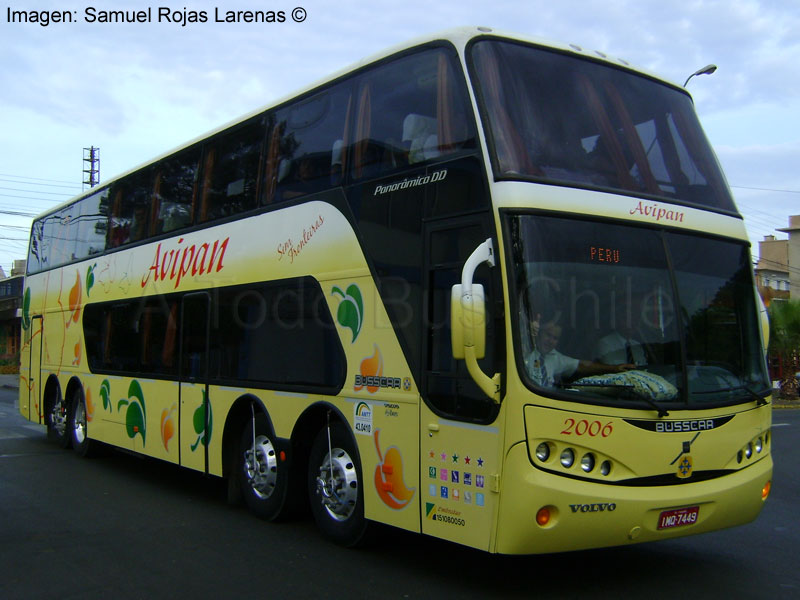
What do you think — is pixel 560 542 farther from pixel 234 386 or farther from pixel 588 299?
pixel 234 386

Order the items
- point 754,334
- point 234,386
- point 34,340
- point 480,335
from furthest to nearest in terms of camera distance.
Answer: point 34,340, point 234,386, point 754,334, point 480,335

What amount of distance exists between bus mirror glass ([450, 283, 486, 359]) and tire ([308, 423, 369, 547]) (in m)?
2.17

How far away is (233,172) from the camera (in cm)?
988

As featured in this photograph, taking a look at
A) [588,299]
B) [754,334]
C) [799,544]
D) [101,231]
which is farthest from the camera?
[101,231]

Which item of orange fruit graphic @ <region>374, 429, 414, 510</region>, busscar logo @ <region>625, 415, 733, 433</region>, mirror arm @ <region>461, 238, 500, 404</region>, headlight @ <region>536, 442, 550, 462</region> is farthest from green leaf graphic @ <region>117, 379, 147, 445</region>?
busscar logo @ <region>625, 415, 733, 433</region>

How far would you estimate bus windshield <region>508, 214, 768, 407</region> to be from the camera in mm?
5832

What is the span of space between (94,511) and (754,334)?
23.1 feet

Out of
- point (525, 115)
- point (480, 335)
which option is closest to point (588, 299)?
point (480, 335)

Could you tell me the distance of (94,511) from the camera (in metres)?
9.51

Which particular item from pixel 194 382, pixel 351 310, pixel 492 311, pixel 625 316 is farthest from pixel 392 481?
pixel 194 382

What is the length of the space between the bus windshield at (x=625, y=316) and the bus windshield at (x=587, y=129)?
432 millimetres

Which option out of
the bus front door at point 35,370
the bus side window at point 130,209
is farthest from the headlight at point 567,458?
the bus front door at point 35,370

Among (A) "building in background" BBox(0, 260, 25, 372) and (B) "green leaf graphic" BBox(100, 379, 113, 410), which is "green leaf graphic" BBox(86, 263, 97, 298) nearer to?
(B) "green leaf graphic" BBox(100, 379, 113, 410)

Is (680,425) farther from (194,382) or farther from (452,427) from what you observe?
(194,382)
